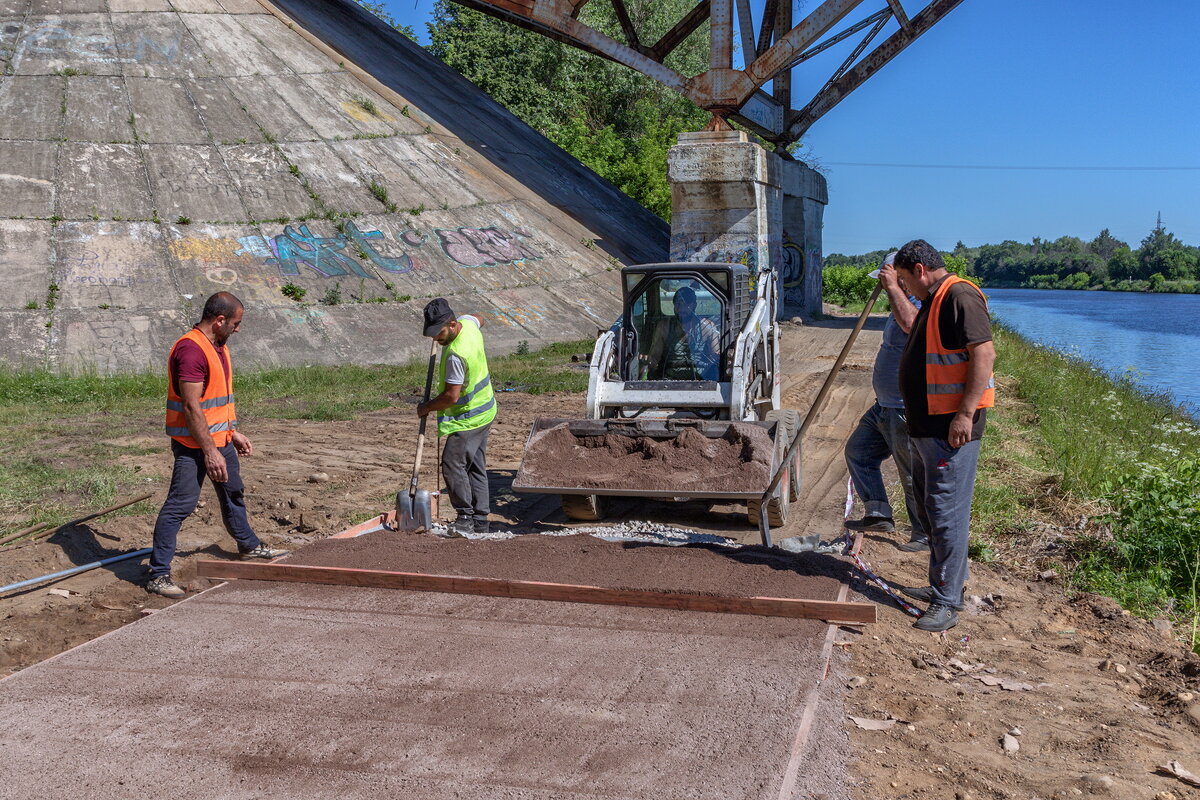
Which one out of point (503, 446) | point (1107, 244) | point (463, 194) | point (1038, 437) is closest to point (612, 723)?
point (503, 446)

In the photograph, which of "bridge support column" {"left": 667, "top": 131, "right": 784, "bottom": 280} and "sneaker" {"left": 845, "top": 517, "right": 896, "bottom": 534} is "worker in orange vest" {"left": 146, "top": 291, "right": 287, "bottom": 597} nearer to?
"sneaker" {"left": 845, "top": 517, "right": 896, "bottom": 534}

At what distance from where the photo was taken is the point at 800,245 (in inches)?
1220

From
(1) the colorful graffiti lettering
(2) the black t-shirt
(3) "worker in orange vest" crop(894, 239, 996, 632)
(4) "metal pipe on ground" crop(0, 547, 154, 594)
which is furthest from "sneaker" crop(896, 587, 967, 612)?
(1) the colorful graffiti lettering

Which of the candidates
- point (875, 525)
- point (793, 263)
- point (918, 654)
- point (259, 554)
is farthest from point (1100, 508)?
point (793, 263)

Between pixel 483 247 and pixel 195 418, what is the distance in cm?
1723

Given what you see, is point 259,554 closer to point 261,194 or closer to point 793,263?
point 261,194

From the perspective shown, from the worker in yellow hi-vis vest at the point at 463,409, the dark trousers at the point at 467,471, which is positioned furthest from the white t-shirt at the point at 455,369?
the dark trousers at the point at 467,471

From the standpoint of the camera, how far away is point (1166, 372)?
28.1 metres

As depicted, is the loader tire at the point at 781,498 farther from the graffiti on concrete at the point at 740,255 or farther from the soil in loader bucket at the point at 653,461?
the graffiti on concrete at the point at 740,255

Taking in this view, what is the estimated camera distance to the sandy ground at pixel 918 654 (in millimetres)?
4562

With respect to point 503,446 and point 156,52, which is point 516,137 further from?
point 503,446

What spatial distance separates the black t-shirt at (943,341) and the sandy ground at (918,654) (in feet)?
4.11

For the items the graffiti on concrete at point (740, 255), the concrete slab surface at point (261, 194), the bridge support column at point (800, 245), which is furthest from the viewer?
the bridge support column at point (800, 245)

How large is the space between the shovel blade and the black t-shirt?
397 cm
